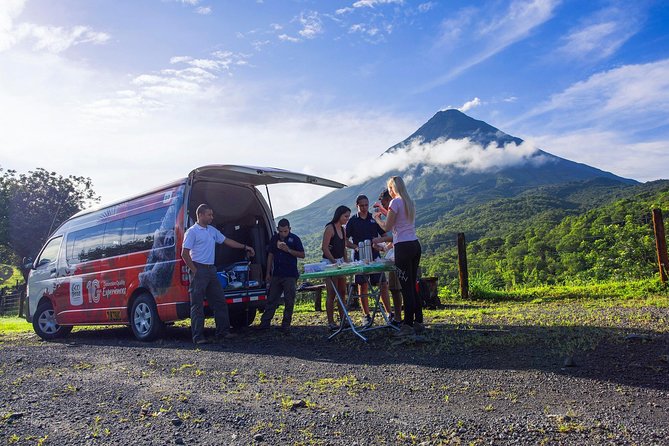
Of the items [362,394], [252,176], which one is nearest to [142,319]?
[252,176]

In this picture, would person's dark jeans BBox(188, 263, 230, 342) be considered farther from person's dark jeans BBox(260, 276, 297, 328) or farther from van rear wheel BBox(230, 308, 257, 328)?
van rear wheel BBox(230, 308, 257, 328)

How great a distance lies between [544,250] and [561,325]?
69.8 ft

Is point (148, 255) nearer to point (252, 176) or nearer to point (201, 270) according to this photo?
point (201, 270)

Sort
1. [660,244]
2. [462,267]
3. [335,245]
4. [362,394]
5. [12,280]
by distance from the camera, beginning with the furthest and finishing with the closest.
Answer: [12,280] → [462,267] → [660,244] → [335,245] → [362,394]

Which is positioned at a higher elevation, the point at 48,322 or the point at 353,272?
the point at 353,272

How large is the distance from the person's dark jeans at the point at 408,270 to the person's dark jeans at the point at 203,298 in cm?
248

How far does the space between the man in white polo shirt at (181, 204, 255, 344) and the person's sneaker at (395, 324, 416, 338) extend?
2438 mm

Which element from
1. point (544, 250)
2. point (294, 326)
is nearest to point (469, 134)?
point (544, 250)

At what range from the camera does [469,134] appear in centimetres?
16850

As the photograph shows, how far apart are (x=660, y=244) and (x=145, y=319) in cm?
850

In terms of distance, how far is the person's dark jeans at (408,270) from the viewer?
18.4 ft

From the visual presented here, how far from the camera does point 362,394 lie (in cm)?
368

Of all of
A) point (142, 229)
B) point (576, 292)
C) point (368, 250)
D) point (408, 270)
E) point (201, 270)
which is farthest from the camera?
point (576, 292)

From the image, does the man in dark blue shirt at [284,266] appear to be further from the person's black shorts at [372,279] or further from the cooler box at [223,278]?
the person's black shorts at [372,279]
